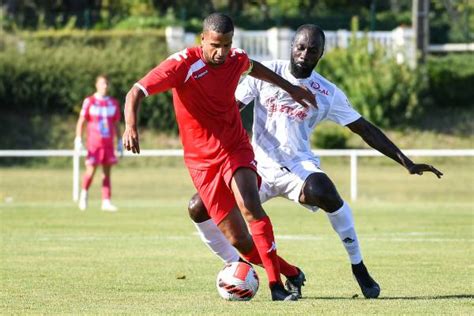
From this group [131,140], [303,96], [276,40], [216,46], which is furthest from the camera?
[276,40]

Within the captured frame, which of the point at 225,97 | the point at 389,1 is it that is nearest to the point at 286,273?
the point at 225,97

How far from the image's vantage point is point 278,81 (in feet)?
33.1

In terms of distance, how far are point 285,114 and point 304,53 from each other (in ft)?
1.83

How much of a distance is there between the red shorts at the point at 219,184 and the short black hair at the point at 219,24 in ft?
3.30

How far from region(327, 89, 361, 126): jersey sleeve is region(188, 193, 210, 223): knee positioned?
4.55 feet

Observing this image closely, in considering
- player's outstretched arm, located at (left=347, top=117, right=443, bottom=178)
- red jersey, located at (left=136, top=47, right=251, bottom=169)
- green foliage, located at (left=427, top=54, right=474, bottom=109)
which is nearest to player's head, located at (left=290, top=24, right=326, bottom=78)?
player's outstretched arm, located at (left=347, top=117, right=443, bottom=178)

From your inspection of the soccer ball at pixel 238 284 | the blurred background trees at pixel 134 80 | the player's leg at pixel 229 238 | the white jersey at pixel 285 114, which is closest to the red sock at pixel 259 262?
the player's leg at pixel 229 238

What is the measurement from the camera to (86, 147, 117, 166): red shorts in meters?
22.1

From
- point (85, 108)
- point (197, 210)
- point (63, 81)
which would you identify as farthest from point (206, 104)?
point (63, 81)

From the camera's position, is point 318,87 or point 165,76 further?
point 318,87

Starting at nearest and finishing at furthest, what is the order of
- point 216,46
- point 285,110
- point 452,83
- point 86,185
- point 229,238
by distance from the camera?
point 216,46, point 229,238, point 285,110, point 86,185, point 452,83

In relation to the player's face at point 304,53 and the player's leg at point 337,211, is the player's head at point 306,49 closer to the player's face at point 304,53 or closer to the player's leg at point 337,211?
the player's face at point 304,53

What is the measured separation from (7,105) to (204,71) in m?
33.7

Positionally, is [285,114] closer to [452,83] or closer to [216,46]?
[216,46]
